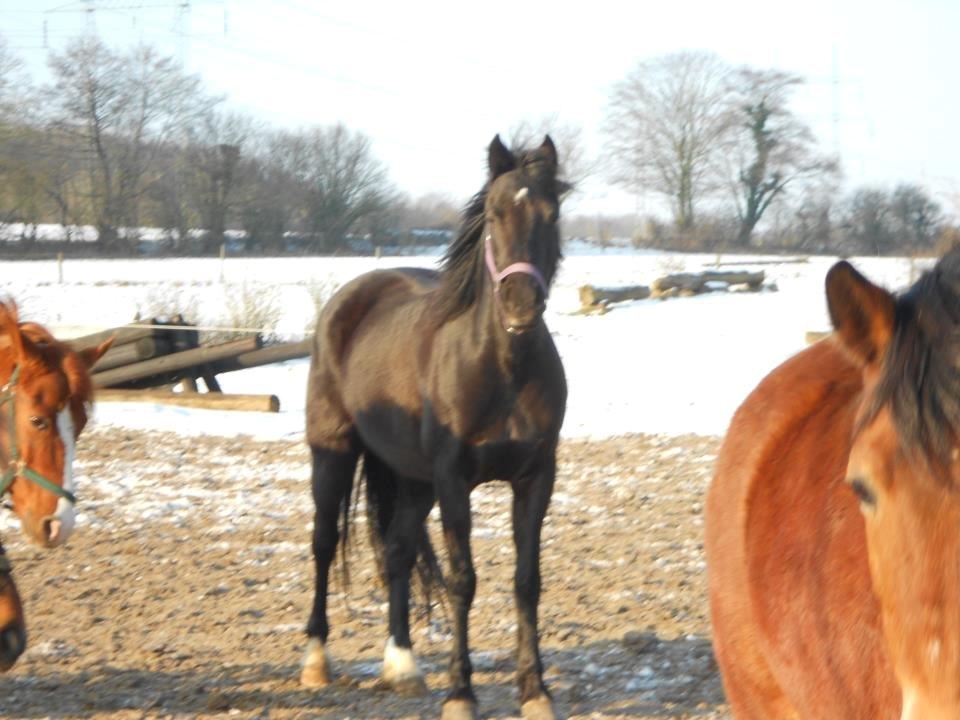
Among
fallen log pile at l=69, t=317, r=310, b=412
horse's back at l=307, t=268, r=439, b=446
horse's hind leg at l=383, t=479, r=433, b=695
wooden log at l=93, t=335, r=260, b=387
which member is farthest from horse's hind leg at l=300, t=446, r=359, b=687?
wooden log at l=93, t=335, r=260, b=387

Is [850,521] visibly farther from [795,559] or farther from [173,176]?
[173,176]

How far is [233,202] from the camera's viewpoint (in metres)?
35.1

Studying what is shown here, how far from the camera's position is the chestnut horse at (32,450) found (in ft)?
12.7

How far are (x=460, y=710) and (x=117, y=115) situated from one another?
31355mm

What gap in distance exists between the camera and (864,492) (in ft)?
4.96

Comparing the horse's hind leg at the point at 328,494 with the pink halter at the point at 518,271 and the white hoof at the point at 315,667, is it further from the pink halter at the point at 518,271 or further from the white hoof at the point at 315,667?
the pink halter at the point at 518,271

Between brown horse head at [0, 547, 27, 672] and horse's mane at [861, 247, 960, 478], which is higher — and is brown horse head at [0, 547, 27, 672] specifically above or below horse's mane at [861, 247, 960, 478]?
below

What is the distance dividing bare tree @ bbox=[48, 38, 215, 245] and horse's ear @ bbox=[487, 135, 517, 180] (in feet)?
95.9

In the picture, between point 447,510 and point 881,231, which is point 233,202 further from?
point 447,510

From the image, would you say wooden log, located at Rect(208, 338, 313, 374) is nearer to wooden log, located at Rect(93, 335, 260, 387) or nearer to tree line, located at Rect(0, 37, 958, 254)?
wooden log, located at Rect(93, 335, 260, 387)

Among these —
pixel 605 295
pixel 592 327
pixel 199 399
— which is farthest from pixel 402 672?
pixel 605 295

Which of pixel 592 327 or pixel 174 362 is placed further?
pixel 592 327

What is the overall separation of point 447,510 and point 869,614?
8.82ft

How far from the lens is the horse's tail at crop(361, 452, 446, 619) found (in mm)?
5254
